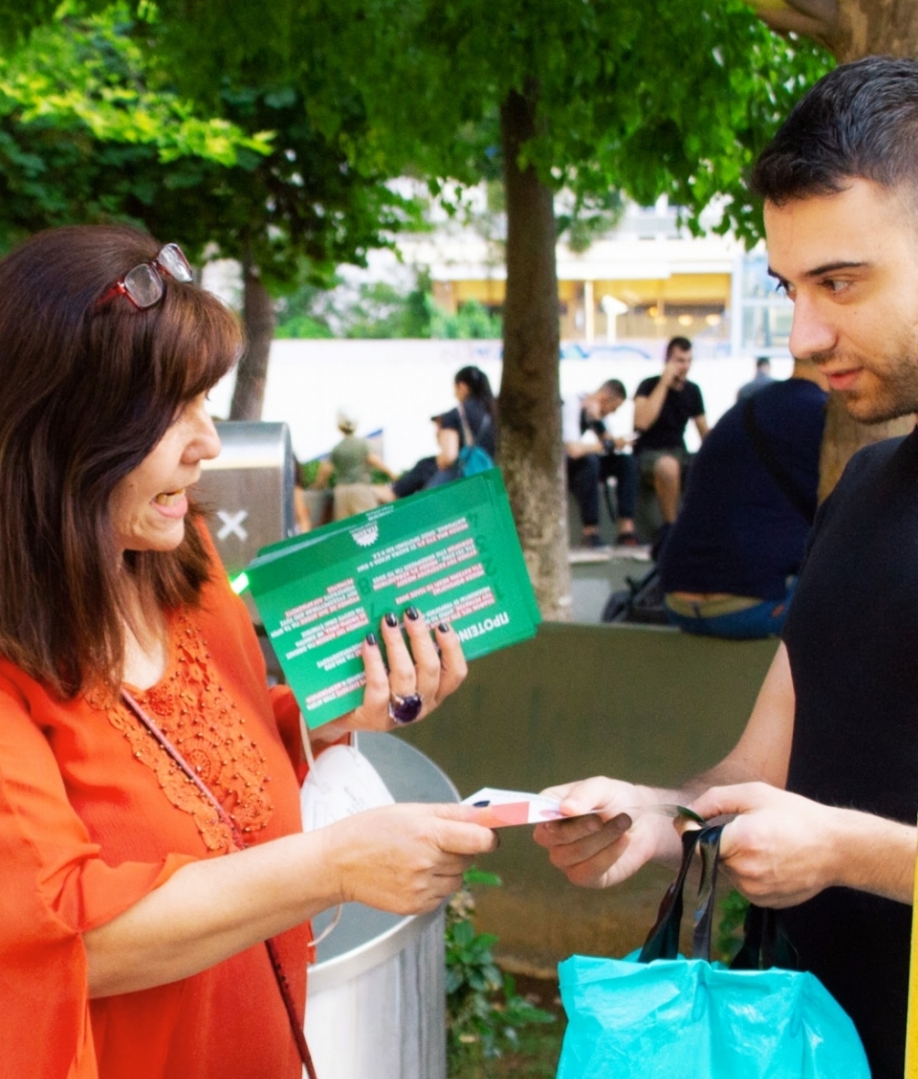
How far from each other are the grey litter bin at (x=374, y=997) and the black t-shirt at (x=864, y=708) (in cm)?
74

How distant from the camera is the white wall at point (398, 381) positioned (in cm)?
1944

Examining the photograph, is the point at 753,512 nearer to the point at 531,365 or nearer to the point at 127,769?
the point at 531,365

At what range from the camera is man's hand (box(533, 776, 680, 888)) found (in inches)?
66.5

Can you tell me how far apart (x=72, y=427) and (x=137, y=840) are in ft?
1.68

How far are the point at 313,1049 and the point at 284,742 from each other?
0.51 meters

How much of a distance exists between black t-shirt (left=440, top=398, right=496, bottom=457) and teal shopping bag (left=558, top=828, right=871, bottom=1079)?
8551 mm

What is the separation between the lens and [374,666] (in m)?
1.94

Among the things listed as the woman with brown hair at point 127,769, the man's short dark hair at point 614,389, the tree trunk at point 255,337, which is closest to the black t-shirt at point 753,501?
the woman with brown hair at point 127,769

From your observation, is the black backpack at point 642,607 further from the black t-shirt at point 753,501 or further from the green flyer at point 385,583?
the green flyer at point 385,583

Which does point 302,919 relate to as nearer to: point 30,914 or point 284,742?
point 30,914

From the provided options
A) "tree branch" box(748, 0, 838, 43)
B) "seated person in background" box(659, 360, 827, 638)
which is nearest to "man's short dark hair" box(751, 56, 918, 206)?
"tree branch" box(748, 0, 838, 43)

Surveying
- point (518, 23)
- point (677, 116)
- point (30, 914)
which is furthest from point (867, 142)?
point (518, 23)

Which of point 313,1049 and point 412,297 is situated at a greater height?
point 412,297

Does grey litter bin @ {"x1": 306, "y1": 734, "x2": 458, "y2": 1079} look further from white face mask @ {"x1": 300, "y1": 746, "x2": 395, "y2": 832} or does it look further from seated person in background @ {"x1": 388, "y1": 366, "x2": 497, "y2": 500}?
seated person in background @ {"x1": 388, "y1": 366, "x2": 497, "y2": 500}
